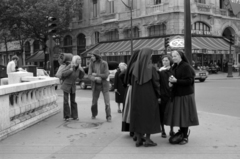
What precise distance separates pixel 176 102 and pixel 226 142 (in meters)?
1.22

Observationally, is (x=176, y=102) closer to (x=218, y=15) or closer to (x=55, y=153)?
(x=55, y=153)

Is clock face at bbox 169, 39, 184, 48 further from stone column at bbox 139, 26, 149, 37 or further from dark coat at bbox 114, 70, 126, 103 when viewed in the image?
dark coat at bbox 114, 70, 126, 103

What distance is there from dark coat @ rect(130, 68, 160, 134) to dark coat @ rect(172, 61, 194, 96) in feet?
1.38

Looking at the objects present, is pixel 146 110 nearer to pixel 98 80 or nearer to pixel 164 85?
pixel 164 85

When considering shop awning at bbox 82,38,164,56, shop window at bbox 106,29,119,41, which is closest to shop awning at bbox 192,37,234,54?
shop awning at bbox 82,38,164,56

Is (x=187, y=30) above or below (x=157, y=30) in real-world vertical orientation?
below

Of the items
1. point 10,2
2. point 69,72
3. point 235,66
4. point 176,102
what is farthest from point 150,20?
point 176,102

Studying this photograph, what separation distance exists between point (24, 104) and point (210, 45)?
2719 centimetres

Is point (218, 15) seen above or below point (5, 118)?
above

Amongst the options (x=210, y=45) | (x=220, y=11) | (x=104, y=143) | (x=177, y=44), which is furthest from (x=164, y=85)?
(x=220, y=11)

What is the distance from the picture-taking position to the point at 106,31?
37750 millimetres

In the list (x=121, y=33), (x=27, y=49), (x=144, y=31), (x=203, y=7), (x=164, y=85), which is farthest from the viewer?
(x=27, y=49)

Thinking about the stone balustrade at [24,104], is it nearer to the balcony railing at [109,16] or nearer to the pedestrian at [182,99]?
the pedestrian at [182,99]

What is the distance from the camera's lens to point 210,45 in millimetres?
31984
